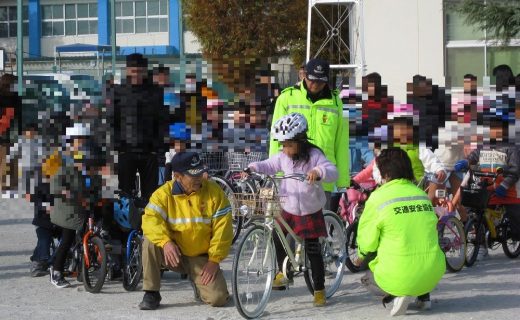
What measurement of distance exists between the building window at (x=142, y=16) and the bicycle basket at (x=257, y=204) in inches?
1762

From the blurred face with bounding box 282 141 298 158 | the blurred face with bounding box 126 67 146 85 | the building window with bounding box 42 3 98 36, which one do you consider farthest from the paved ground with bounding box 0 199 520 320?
the building window with bounding box 42 3 98 36

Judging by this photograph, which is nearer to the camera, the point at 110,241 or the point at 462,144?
the point at 110,241

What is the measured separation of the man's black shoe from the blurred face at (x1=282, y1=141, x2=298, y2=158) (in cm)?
164

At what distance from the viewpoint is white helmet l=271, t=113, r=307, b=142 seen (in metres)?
7.94

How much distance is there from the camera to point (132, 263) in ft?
29.4

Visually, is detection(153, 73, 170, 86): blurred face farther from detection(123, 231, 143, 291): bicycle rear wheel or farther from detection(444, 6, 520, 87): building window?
detection(444, 6, 520, 87): building window

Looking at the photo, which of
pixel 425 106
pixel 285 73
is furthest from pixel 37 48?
pixel 425 106

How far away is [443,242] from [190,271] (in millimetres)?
2857

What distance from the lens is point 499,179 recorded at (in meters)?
10.5

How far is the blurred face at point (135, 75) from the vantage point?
1034 cm

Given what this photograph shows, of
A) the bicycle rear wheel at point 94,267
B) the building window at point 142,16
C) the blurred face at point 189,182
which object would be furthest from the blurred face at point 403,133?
the building window at point 142,16

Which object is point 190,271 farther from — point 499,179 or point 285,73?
point 285,73

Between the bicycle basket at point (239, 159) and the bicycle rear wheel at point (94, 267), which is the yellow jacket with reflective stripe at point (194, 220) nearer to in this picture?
the bicycle rear wheel at point (94, 267)

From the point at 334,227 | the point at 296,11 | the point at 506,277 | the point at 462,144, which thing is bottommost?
the point at 506,277
